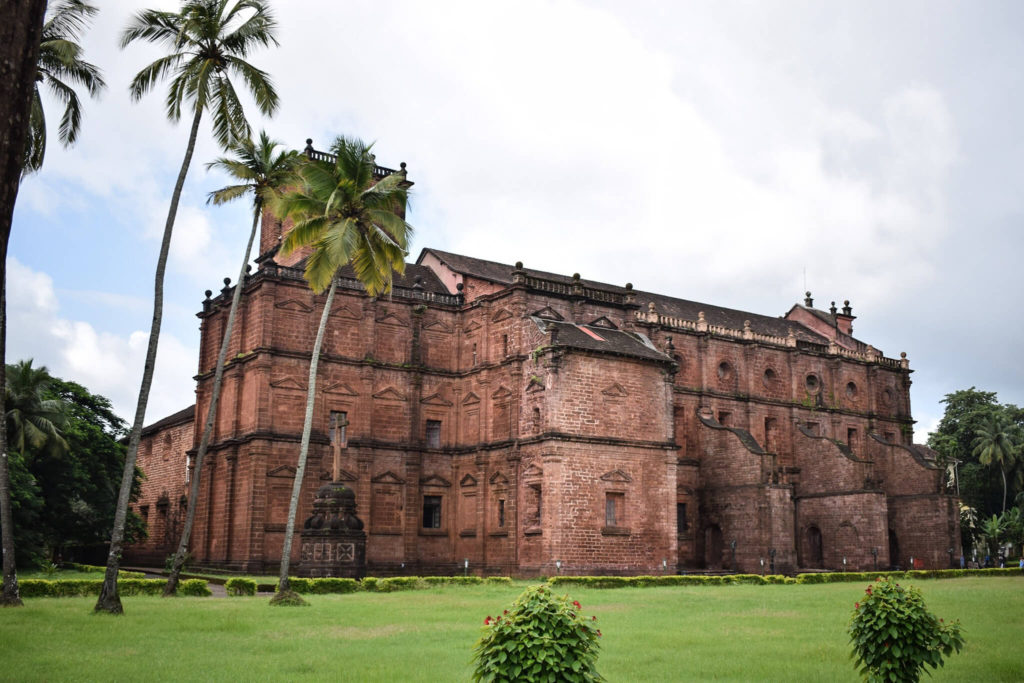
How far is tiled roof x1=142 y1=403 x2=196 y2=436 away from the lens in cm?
4706

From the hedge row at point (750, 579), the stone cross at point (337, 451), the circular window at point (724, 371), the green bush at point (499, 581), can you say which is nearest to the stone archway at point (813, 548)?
the hedge row at point (750, 579)

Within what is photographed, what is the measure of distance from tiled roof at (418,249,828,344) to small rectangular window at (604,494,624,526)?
401 inches

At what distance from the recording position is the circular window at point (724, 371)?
50281 mm

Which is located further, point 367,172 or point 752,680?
point 367,172

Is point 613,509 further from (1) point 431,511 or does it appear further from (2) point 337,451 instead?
(2) point 337,451

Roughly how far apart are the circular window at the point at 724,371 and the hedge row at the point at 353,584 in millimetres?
22128

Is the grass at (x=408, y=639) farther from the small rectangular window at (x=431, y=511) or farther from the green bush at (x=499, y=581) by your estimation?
the small rectangular window at (x=431, y=511)

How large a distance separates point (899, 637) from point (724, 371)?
4055 cm

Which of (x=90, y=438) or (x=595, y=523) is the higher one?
(x=90, y=438)

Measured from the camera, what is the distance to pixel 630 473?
37.8 m

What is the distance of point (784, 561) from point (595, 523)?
36.2ft

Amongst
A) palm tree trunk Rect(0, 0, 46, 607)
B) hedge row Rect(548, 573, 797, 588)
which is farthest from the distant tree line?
palm tree trunk Rect(0, 0, 46, 607)

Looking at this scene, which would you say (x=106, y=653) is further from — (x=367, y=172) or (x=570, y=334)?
(x=570, y=334)

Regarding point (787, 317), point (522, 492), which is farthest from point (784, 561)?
point (787, 317)
